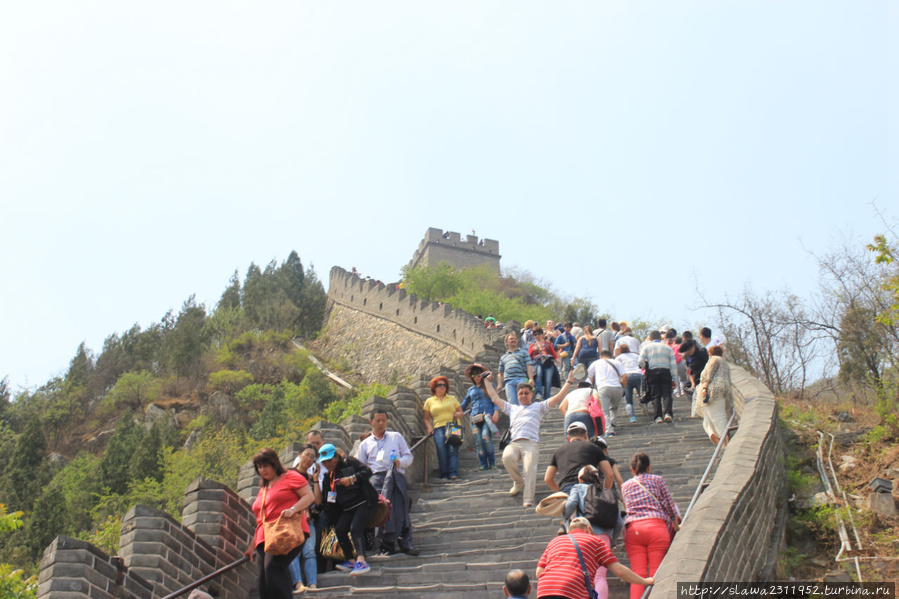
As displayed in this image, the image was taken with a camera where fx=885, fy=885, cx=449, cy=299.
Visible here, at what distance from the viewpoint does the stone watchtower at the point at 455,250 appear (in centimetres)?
6134

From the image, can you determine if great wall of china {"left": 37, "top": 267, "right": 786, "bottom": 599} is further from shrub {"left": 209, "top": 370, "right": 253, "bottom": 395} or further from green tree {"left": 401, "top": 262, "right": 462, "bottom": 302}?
green tree {"left": 401, "top": 262, "right": 462, "bottom": 302}

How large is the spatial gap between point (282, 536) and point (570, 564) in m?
2.41

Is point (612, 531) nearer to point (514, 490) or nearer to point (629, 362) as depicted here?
point (514, 490)

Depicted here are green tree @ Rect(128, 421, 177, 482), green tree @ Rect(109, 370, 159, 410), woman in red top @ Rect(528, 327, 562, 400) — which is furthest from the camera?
green tree @ Rect(109, 370, 159, 410)

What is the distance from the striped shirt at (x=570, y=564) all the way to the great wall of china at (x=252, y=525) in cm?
43

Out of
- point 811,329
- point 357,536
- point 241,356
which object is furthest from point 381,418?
point 241,356

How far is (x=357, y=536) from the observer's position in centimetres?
832

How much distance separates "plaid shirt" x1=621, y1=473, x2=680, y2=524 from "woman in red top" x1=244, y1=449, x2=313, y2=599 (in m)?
2.59

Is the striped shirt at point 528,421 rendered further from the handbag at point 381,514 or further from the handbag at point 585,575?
the handbag at point 585,575

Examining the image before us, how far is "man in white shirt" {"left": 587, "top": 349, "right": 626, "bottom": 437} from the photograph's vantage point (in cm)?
1194

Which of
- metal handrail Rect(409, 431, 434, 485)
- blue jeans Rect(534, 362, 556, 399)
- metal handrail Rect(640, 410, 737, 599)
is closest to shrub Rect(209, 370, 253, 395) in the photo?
blue jeans Rect(534, 362, 556, 399)

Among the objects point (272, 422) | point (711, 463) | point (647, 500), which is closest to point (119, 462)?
point (272, 422)

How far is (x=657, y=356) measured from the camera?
41.1 ft

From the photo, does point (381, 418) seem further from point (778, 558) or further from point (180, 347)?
point (180, 347)
